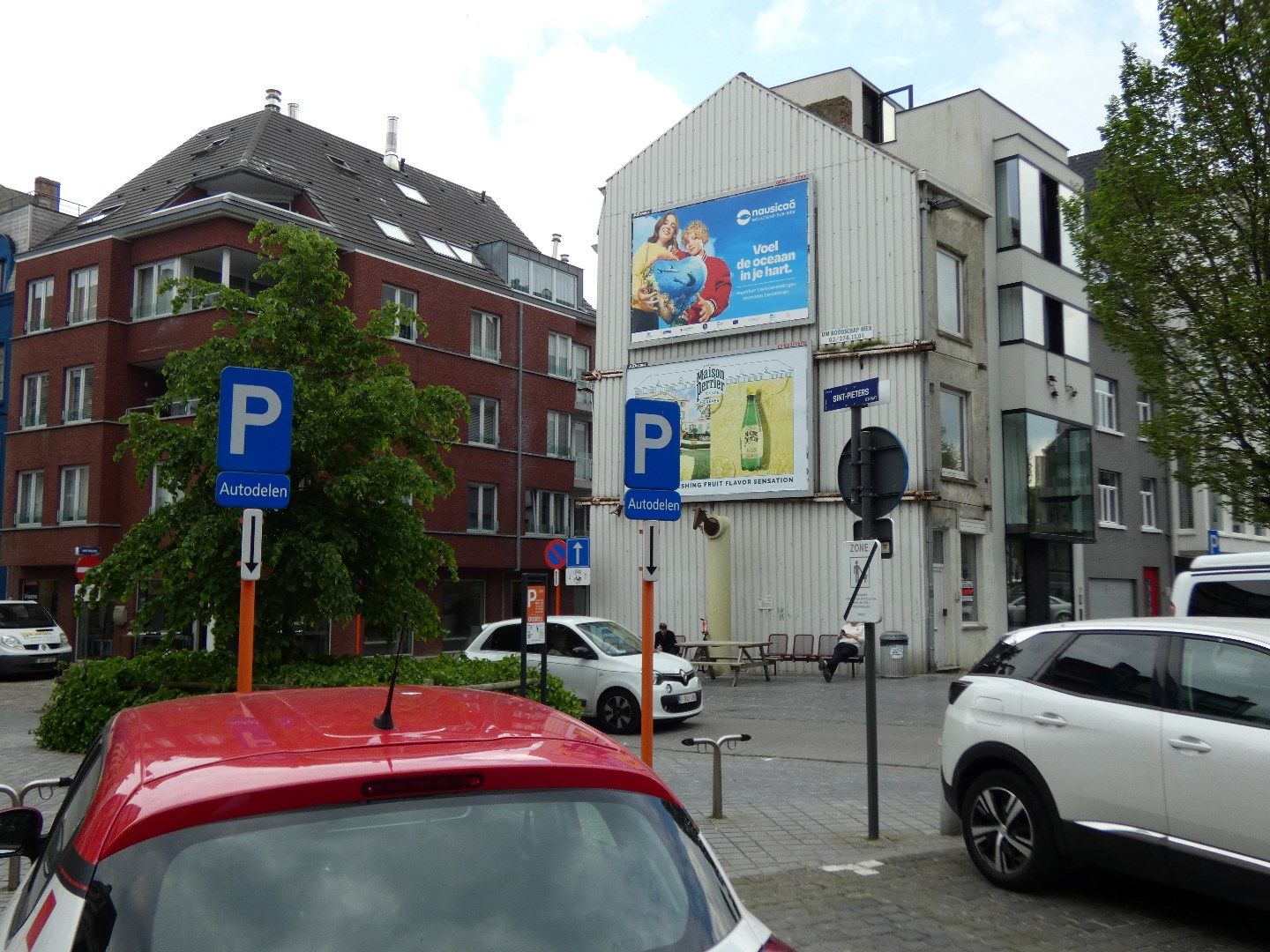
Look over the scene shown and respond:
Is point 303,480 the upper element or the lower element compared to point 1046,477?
lower

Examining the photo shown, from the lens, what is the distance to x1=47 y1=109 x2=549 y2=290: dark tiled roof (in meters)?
37.2

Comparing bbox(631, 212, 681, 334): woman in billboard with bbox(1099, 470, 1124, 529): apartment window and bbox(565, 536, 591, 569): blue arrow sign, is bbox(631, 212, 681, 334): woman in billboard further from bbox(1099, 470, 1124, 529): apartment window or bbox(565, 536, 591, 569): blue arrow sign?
bbox(1099, 470, 1124, 529): apartment window

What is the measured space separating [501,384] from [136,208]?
41.7ft

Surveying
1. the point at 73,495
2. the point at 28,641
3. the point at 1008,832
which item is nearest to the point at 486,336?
the point at 73,495

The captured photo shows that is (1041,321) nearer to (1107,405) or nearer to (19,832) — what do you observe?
(1107,405)

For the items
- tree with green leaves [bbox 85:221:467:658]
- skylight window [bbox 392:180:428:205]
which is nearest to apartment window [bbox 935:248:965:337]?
tree with green leaves [bbox 85:221:467:658]

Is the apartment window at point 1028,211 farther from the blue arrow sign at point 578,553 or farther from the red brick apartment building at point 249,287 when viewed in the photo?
the red brick apartment building at point 249,287

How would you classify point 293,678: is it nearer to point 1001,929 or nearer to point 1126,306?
point 1001,929

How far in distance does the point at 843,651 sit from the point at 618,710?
9909mm

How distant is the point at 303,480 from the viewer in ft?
49.8

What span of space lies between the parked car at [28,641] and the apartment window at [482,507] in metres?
13.0

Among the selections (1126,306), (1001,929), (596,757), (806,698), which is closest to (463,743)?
(596,757)

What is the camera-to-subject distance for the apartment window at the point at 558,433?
142 ft

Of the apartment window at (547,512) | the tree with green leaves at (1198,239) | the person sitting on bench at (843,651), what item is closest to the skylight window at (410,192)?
the apartment window at (547,512)
